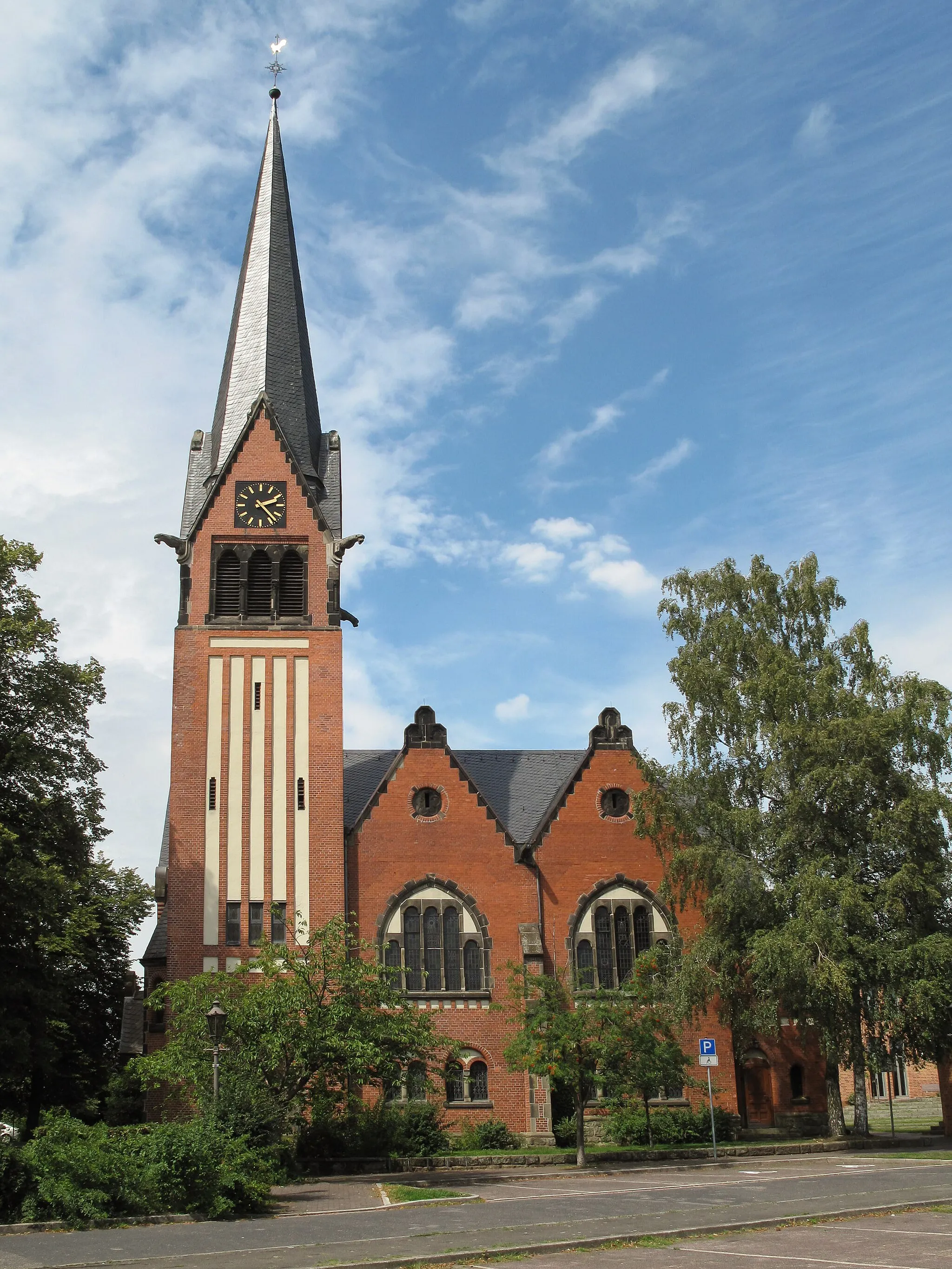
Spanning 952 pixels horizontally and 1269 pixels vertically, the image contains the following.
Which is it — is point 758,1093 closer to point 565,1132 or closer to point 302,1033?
point 565,1132

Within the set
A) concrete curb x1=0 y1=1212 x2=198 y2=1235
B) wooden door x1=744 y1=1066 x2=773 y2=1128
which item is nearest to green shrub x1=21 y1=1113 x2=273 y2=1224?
concrete curb x1=0 y1=1212 x2=198 y2=1235

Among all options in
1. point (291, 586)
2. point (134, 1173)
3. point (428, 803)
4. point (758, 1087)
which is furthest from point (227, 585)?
point (134, 1173)

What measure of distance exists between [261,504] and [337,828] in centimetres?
1087

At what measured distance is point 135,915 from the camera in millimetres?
43031

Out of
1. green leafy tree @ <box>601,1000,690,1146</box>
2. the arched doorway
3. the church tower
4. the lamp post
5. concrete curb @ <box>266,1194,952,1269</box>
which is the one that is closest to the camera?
concrete curb @ <box>266,1194,952,1269</box>

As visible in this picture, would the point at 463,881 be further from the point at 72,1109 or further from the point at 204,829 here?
the point at 72,1109

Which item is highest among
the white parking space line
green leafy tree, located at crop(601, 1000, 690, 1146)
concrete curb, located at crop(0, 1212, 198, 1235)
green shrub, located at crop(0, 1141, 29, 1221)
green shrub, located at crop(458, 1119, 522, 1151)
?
green leafy tree, located at crop(601, 1000, 690, 1146)

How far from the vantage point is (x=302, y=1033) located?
2716cm

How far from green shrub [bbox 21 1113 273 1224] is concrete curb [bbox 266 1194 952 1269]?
5.84 meters

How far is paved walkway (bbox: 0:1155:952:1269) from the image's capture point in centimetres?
1446

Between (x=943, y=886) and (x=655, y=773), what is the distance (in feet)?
29.0

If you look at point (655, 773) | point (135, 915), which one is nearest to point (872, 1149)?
point (655, 773)

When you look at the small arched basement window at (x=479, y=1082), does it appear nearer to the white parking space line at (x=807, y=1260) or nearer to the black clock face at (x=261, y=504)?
the black clock face at (x=261, y=504)

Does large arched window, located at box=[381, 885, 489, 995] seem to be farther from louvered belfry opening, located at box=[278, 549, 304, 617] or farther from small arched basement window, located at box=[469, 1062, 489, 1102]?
louvered belfry opening, located at box=[278, 549, 304, 617]
